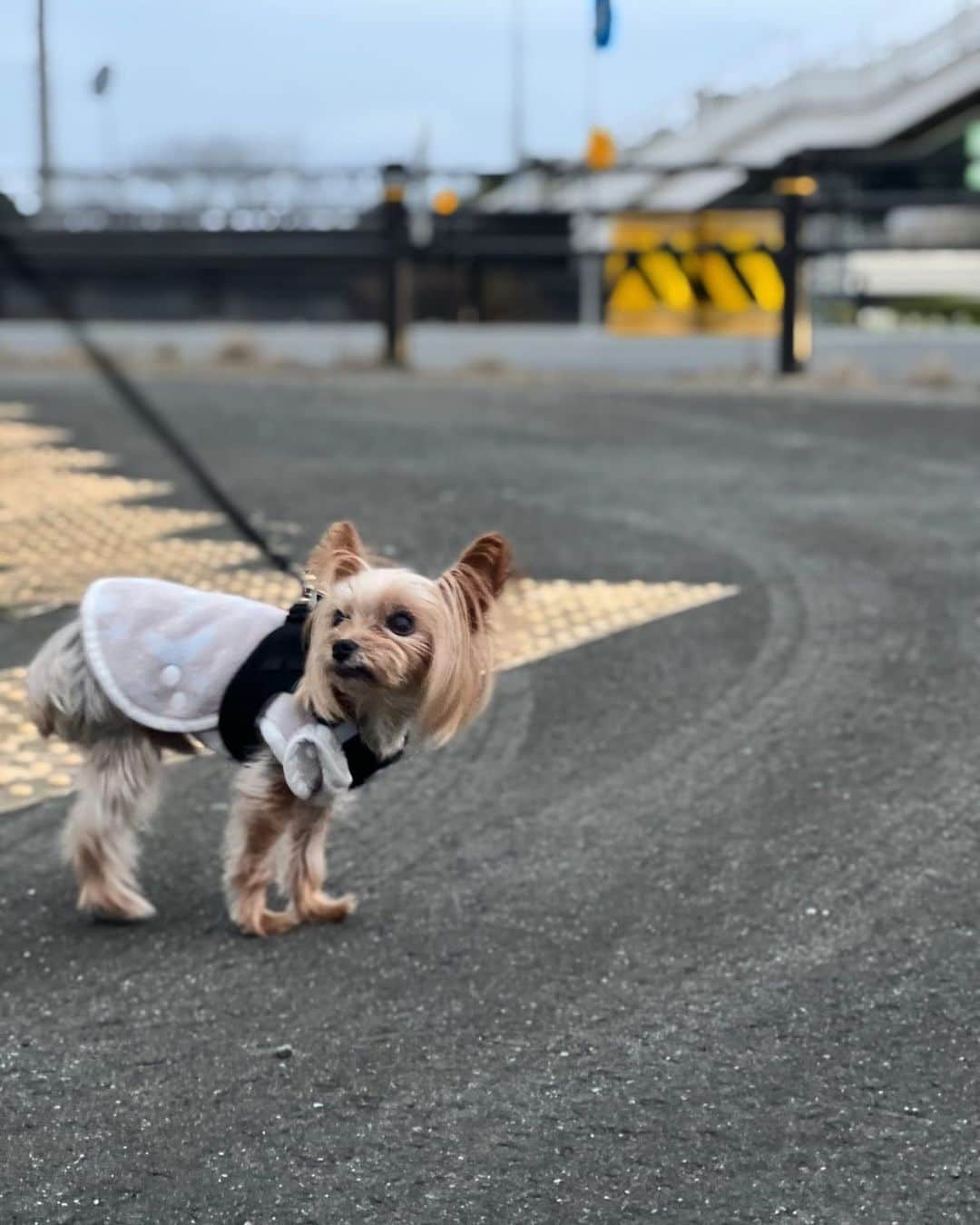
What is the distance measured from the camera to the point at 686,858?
4.52 metres

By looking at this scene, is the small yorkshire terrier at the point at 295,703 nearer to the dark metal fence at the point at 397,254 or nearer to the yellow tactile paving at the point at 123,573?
the yellow tactile paving at the point at 123,573

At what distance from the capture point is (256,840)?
4.14 meters

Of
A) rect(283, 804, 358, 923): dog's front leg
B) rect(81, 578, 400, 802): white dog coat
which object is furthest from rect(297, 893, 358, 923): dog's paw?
rect(81, 578, 400, 802): white dog coat

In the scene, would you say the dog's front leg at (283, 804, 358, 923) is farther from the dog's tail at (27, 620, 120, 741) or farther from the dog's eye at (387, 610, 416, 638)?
the dog's eye at (387, 610, 416, 638)

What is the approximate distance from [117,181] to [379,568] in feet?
55.0

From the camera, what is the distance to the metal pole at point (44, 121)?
7520mm

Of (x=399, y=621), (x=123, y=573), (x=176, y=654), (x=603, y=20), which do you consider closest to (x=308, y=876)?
(x=176, y=654)

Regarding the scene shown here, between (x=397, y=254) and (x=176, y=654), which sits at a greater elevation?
(x=397, y=254)

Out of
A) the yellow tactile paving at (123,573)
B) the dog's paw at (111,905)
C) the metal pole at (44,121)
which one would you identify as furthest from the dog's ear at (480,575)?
the metal pole at (44,121)

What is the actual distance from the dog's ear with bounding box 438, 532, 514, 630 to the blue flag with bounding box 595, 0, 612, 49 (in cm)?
1557

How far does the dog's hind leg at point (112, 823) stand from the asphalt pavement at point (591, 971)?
0.23ft

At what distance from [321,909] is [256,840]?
0.23 meters

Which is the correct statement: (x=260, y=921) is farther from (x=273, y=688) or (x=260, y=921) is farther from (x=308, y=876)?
(x=273, y=688)

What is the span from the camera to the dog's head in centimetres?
364
